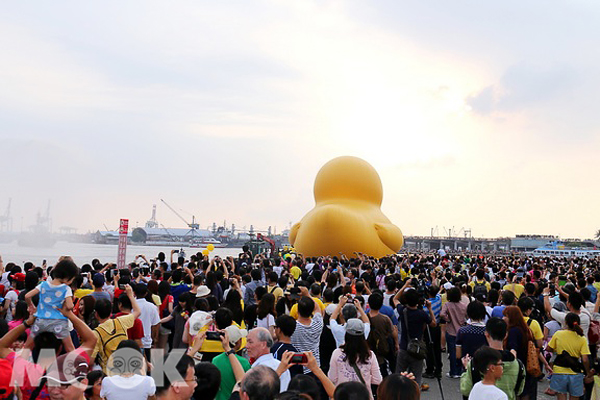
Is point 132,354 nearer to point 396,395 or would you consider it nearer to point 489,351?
point 396,395

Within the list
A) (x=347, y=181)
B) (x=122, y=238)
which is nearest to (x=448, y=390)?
(x=122, y=238)

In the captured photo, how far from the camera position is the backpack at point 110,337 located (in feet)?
12.8

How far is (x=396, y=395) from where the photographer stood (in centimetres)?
226

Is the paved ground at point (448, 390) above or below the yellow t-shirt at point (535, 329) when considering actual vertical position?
below

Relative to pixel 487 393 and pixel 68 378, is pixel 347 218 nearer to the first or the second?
pixel 487 393

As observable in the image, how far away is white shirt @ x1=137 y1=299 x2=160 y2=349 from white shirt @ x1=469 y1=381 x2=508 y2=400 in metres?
3.64

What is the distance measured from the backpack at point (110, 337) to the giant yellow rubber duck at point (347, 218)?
532 inches

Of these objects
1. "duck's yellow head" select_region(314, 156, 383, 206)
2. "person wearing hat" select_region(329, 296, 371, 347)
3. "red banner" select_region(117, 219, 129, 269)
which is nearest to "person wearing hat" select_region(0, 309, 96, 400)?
"person wearing hat" select_region(329, 296, 371, 347)

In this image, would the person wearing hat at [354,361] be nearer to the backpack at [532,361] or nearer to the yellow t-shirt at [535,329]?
the backpack at [532,361]

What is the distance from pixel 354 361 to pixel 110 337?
7.06 ft

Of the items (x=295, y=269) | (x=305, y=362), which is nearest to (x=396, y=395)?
(x=305, y=362)

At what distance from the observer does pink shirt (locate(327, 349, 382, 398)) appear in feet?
11.1

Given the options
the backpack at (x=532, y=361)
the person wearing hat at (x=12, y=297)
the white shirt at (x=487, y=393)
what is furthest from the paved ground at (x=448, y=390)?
the person wearing hat at (x=12, y=297)

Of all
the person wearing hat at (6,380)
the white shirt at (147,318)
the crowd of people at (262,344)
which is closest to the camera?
the crowd of people at (262,344)
